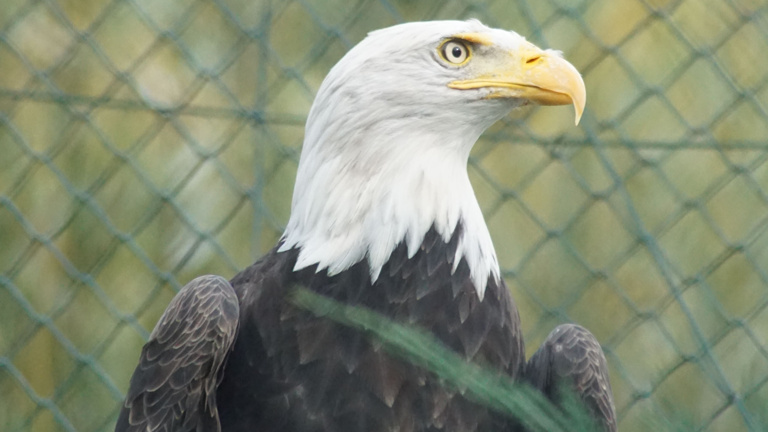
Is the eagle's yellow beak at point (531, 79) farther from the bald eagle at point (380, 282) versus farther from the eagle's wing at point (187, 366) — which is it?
the eagle's wing at point (187, 366)

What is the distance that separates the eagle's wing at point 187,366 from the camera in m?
1.86

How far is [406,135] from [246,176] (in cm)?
124

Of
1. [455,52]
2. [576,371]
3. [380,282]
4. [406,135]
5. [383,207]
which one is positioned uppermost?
[455,52]

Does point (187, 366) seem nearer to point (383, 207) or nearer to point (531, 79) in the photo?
point (383, 207)

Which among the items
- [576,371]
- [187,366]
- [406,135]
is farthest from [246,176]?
[576,371]

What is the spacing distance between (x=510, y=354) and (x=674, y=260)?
1328 millimetres

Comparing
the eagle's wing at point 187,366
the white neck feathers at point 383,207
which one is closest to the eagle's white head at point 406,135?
the white neck feathers at point 383,207

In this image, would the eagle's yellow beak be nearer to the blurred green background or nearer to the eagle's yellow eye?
the eagle's yellow eye

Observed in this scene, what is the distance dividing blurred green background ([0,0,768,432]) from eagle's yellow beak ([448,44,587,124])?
0.85m

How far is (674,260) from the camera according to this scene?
10.2ft

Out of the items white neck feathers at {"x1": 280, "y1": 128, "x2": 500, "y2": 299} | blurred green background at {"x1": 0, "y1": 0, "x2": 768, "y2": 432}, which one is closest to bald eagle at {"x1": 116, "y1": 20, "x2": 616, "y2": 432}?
white neck feathers at {"x1": 280, "y1": 128, "x2": 500, "y2": 299}

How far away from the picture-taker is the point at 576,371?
195 cm

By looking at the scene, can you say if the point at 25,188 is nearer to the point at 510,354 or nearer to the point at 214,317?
the point at 214,317

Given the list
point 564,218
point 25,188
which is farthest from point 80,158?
point 564,218
